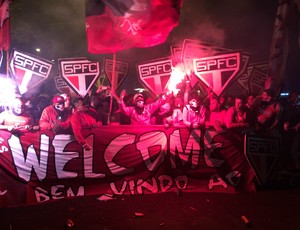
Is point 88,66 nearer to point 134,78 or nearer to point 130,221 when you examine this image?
point 134,78

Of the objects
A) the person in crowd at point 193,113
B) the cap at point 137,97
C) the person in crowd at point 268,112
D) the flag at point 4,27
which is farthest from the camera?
the person in crowd at point 268,112

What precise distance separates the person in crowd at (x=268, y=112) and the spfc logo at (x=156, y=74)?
Result: 91.0 inches

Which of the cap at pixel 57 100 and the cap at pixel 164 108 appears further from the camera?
the cap at pixel 164 108

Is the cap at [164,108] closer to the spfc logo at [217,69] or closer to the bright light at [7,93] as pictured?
the spfc logo at [217,69]

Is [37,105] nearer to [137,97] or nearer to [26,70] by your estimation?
[26,70]

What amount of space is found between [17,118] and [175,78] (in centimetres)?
360

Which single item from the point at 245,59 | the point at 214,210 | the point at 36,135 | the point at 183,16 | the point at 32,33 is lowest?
the point at 214,210

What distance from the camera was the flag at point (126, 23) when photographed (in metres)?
6.09

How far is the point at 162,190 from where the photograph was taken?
20.4 feet

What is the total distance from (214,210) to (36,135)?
403 cm

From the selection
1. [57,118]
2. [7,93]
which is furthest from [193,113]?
[7,93]

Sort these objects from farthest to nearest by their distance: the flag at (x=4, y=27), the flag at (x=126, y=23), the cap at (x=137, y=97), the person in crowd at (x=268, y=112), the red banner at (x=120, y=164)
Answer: the person in crowd at (x=268, y=112) < the cap at (x=137, y=97) < the flag at (x=126, y=23) < the flag at (x=4, y=27) < the red banner at (x=120, y=164)

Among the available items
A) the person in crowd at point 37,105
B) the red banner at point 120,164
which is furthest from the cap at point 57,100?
the red banner at point 120,164

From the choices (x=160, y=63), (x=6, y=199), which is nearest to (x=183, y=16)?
(x=160, y=63)
